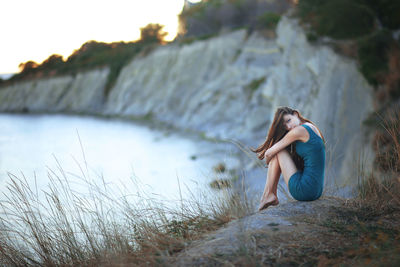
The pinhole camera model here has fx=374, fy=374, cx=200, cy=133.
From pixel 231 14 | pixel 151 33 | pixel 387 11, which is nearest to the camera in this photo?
pixel 387 11

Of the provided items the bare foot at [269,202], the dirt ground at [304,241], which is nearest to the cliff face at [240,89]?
A: the bare foot at [269,202]

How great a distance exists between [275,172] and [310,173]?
16.6 inches

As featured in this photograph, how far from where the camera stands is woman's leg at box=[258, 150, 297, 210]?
3.96 m

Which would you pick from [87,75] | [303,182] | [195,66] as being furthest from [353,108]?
[87,75]

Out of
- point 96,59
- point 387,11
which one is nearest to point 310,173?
point 387,11

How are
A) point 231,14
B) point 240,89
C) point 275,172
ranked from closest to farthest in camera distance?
point 275,172 < point 240,89 < point 231,14

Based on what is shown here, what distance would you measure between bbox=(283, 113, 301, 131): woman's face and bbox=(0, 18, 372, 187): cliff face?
526 mm

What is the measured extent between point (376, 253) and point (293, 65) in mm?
12066

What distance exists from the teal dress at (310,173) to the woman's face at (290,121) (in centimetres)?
16

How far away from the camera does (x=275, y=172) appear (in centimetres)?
409

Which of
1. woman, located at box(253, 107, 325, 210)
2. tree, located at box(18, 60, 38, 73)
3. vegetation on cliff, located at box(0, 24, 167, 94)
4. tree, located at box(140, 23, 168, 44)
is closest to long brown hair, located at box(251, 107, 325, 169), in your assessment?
woman, located at box(253, 107, 325, 210)

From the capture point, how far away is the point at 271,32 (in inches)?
789

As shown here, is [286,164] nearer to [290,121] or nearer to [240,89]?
[290,121]

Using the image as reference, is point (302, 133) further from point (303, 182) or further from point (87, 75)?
point (87, 75)
